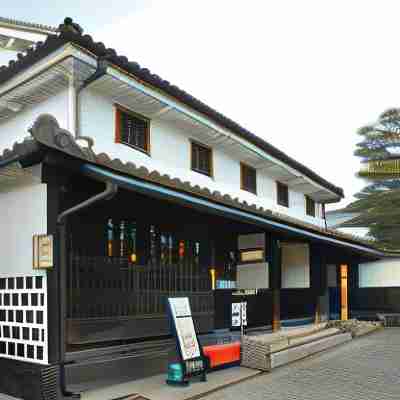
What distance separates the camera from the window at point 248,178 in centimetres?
1489

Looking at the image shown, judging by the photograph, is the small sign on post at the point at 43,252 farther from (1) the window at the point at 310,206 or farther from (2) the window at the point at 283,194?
(1) the window at the point at 310,206

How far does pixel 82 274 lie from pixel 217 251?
14.4 feet

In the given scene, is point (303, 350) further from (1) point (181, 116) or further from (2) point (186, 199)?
(1) point (181, 116)

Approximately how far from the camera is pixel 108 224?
8445 millimetres

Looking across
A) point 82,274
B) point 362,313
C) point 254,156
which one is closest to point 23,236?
point 82,274

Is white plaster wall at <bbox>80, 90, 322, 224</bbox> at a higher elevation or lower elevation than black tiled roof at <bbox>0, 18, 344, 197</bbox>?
lower

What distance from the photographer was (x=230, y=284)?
11906 millimetres

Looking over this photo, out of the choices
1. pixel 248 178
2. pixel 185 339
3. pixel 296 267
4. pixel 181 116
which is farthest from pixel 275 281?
pixel 185 339

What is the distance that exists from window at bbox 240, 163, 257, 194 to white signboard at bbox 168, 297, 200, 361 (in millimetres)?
6695

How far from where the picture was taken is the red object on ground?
30.5ft

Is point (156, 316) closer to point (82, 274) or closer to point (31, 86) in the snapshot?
point (82, 274)

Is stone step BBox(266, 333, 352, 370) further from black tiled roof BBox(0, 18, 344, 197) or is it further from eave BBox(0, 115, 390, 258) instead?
black tiled roof BBox(0, 18, 344, 197)

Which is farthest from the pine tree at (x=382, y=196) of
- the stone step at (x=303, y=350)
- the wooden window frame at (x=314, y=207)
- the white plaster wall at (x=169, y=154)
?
the stone step at (x=303, y=350)

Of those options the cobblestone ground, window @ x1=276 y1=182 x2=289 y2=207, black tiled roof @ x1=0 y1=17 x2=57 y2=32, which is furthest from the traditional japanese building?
window @ x1=276 y1=182 x2=289 y2=207
